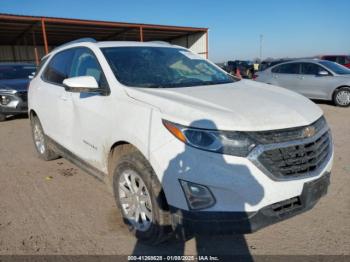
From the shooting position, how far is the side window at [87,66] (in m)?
3.14

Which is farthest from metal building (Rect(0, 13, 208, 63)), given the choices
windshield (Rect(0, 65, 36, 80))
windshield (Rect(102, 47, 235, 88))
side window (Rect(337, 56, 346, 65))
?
windshield (Rect(102, 47, 235, 88))

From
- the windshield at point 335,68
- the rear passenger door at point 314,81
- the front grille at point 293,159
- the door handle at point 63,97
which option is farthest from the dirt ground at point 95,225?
the windshield at point 335,68

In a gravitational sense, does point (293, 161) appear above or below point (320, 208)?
above

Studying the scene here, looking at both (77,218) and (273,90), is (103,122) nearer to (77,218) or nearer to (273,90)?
(77,218)

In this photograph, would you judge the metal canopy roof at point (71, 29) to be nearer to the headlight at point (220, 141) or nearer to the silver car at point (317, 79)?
the silver car at point (317, 79)

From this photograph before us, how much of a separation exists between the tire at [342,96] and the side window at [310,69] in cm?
96

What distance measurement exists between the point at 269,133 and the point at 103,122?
1.53 meters

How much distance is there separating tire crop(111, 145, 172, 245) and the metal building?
58.3 feet

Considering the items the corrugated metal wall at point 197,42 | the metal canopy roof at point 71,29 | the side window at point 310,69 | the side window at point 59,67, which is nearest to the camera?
the side window at point 59,67

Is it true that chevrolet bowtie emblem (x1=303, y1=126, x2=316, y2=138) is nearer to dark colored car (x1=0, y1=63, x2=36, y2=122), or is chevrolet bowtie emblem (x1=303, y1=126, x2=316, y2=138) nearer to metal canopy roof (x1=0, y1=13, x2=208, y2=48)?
dark colored car (x1=0, y1=63, x2=36, y2=122)

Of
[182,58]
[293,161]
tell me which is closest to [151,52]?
[182,58]

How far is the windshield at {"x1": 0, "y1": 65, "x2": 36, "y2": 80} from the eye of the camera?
32.3 feet

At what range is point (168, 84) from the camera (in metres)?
3.07

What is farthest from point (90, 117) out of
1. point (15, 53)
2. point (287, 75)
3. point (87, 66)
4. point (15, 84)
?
point (15, 53)
